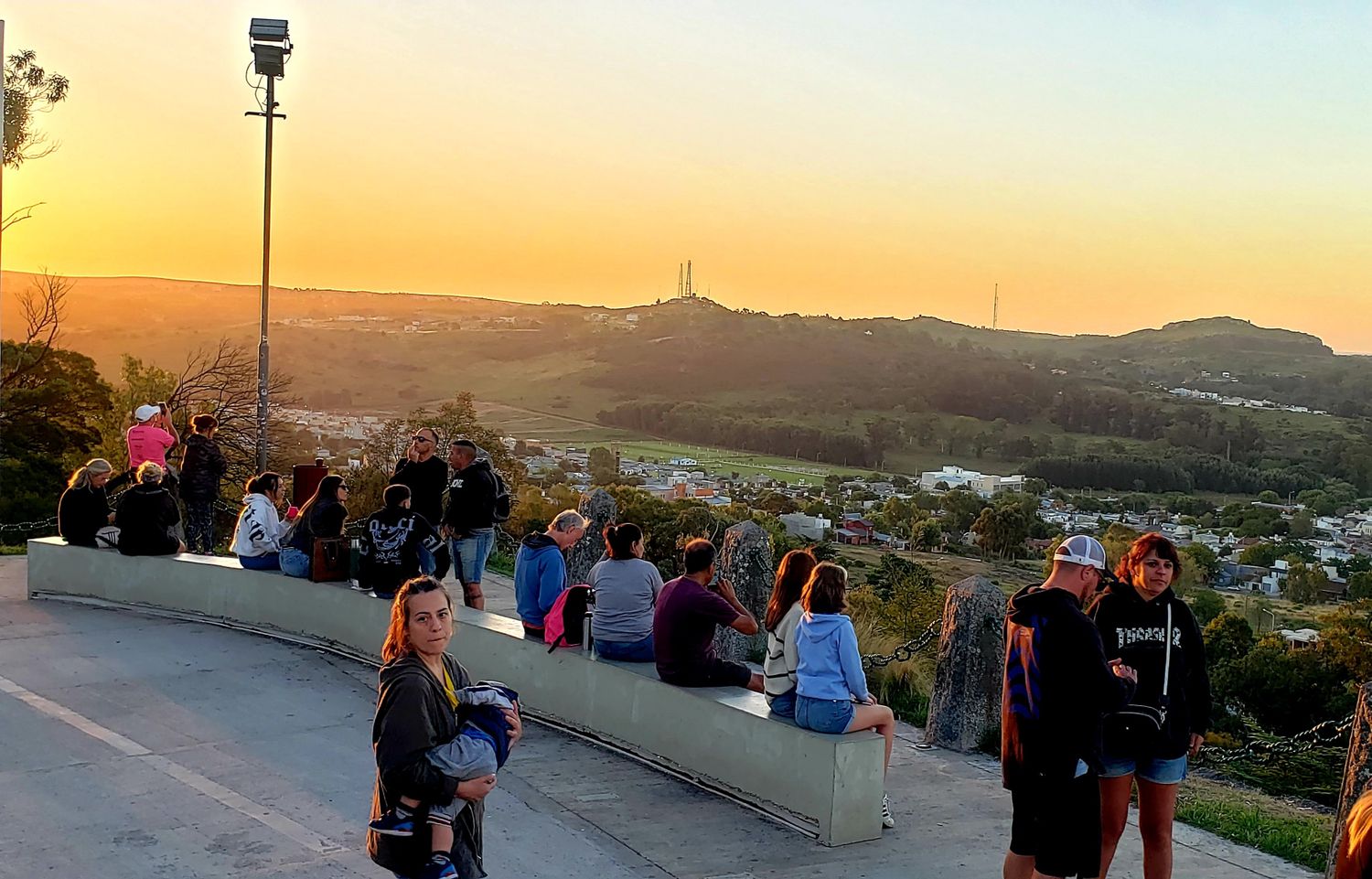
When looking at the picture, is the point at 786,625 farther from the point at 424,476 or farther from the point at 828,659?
the point at 424,476

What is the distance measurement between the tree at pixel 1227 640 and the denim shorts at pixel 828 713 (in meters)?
9.20

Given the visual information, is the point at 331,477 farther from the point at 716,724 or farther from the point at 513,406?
the point at 513,406

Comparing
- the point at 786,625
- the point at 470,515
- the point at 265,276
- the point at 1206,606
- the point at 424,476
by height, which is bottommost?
the point at 1206,606

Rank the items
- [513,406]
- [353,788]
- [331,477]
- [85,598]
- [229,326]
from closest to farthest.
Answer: [353,788]
[331,477]
[85,598]
[229,326]
[513,406]

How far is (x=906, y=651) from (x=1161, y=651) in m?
4.21

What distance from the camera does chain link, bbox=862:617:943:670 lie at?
31.7ft

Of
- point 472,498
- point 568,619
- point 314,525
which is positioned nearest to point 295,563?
point 314,525

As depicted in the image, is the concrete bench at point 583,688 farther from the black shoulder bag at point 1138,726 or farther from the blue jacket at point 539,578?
the black shoulder bag at point 1138,726

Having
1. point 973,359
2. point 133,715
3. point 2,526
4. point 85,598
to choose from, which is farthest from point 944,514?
point 973,359

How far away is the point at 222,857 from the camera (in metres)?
6.09

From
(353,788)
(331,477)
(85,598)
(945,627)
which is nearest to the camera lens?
(353,788)

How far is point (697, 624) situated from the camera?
746cm

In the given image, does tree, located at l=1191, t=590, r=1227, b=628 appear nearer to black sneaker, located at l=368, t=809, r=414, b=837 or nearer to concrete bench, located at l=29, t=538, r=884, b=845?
concrete bench, located at l=29, t=538, r=884, b=845

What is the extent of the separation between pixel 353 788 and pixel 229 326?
47.8 meters
